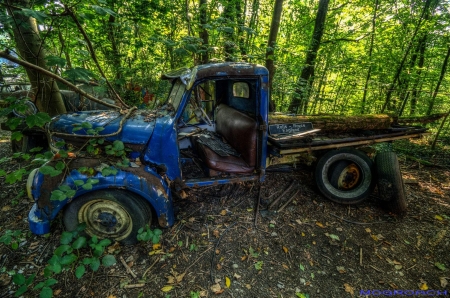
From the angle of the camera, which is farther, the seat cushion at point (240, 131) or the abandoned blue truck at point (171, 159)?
the seat cushion at point (240, 131)

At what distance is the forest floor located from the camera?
209 cm

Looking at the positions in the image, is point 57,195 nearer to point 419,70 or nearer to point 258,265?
point 258,265

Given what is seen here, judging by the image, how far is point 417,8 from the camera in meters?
6.08

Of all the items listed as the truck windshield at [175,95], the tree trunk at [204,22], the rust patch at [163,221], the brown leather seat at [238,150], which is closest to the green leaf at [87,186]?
the rust patch at [163,221]

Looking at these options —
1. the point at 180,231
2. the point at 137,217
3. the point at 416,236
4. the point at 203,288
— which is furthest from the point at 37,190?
the point at 416,236

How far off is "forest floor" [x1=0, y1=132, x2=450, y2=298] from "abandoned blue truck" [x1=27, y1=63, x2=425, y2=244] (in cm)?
32

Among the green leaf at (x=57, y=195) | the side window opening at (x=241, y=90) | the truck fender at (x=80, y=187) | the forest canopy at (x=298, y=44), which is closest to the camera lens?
the green leaf at (x=57, y=195)

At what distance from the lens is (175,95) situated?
2842mm

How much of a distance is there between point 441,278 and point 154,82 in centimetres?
694

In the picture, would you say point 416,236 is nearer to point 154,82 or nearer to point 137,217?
point 137,217

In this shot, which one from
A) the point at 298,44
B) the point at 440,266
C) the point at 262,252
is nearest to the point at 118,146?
the point at 262,252

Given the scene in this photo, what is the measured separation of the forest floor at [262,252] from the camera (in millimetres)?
2090

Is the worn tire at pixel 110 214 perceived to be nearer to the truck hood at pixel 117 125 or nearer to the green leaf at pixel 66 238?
the green leaf at pixel 66 238

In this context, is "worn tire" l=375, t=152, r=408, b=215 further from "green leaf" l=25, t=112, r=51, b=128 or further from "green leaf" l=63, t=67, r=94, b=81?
"green leaf" l=25, t=112, r=51, b=128
